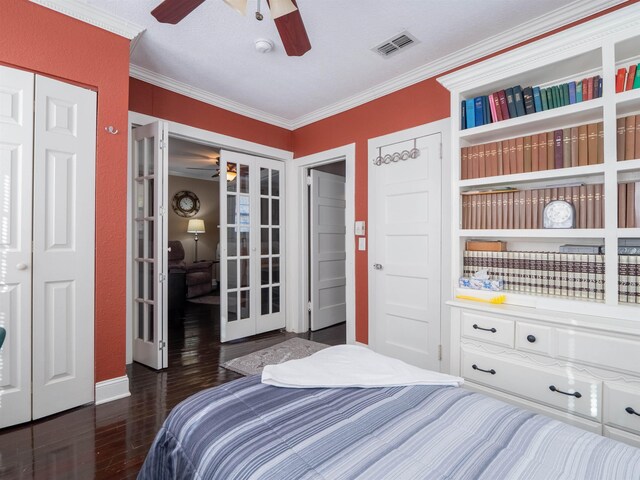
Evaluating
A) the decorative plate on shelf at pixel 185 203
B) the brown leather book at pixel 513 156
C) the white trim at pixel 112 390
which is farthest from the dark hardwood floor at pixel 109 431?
the decorative plate on shelf at pixel 185 203

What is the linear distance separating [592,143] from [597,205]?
36 centimetres

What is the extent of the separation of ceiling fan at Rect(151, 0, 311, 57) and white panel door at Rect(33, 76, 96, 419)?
97 centimetres

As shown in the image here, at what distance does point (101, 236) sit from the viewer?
2305 mm

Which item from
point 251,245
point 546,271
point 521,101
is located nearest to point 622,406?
point 546,271

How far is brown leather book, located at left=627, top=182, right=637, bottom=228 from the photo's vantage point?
174 centimetres

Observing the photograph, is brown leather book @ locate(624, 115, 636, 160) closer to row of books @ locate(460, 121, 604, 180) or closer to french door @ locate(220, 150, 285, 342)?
row of books @ locate(460, 121, 604, 180)

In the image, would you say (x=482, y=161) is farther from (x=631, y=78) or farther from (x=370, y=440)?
(x=370, y=440)

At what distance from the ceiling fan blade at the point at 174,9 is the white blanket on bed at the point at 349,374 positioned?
183 cm

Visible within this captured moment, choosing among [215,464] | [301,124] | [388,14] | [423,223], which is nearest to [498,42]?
[388,14]

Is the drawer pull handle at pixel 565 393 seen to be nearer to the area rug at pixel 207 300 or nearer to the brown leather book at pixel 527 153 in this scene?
the brown leather book at pixel 527 153

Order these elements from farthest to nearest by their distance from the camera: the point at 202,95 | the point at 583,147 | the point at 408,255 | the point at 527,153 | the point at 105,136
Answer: the point at 202,95 < the point at 408,255 < the point at 105,136 < the point at 527,153 < the point at 583,147

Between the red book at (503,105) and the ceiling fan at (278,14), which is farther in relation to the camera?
the red book at (503,105)

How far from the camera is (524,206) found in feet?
7.04

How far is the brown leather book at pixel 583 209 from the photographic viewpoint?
191 centimetres
